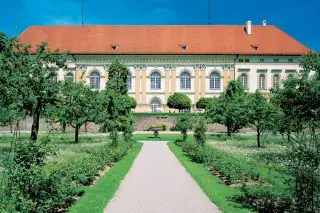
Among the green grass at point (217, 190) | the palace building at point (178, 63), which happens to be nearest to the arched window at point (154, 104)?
the palace building at point (178, 63)

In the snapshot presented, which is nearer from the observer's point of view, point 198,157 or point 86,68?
point 198,157

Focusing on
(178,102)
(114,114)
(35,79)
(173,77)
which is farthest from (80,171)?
(173,77)

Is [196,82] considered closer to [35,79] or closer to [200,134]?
[200,134]

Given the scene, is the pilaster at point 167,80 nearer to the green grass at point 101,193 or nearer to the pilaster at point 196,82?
the pilaster at point 196,82

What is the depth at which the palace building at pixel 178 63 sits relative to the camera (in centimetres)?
5700

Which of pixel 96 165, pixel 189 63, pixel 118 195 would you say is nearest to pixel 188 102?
pixel 189 63

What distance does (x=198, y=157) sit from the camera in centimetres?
1822

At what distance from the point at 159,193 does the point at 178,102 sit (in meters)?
43.2

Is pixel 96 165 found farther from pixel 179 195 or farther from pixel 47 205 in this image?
pixel 47 205

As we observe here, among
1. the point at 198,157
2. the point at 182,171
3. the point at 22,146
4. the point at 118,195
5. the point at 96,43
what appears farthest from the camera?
the point at 96,43

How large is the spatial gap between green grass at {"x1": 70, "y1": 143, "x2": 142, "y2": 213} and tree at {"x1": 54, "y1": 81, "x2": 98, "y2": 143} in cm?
943

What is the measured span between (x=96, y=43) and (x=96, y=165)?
4619cm

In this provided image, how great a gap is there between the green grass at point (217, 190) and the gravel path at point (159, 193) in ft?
0.57

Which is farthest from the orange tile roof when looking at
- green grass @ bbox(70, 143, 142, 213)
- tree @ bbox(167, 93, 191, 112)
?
green grass @ bbox(70, 143, 142, 213)
